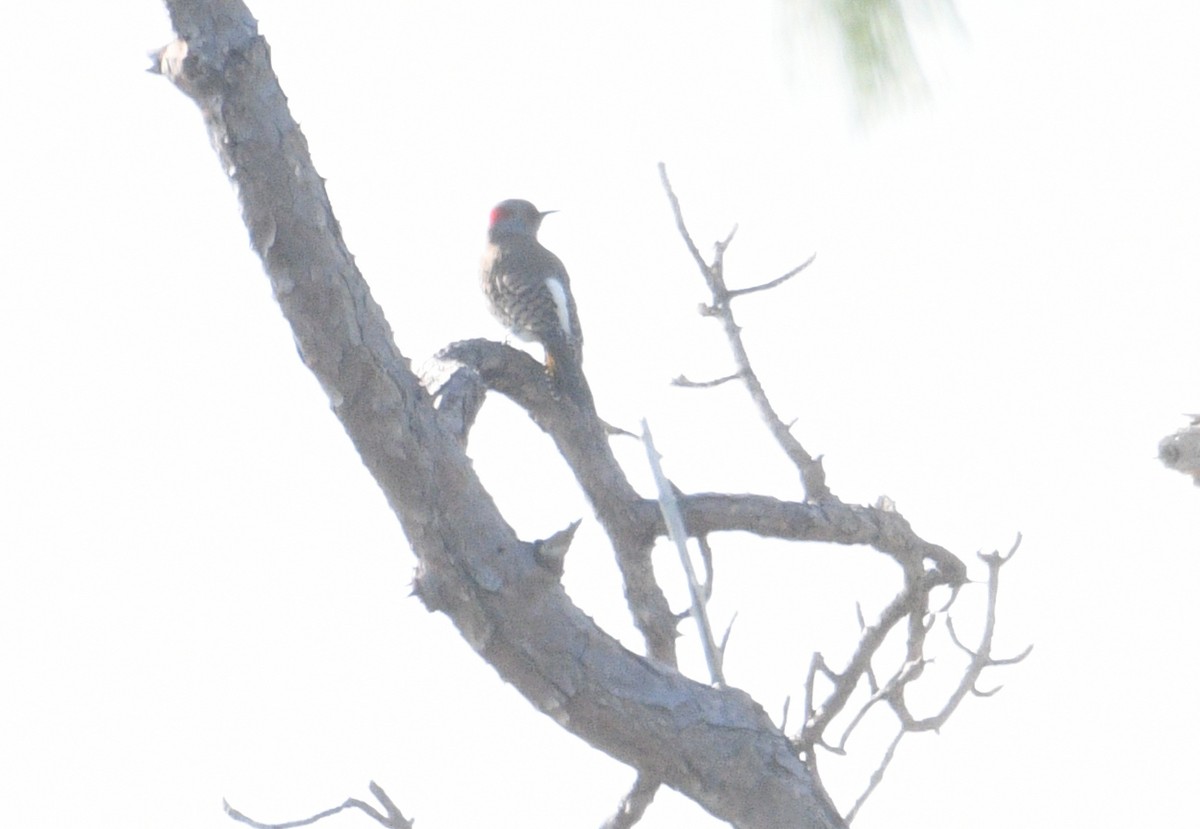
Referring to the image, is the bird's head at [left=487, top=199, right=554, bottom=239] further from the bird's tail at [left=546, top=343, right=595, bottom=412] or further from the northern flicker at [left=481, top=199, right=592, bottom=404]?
the bird's tail at [left=546, top=343, right=595, bottom=412]

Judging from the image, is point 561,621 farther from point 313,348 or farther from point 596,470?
point 596,470

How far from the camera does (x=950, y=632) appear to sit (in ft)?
15.0

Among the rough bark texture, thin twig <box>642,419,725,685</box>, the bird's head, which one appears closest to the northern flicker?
the bird's head

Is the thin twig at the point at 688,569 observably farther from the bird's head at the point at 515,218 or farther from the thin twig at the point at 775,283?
the bird's head at the point at 515,218

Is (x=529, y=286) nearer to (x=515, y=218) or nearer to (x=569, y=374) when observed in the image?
(x=515, y=218)

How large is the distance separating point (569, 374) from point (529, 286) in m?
2.06

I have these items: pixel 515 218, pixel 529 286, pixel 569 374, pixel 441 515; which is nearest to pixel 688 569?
pixel 441 515

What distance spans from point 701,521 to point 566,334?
2220mm

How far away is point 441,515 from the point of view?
3.58 metres

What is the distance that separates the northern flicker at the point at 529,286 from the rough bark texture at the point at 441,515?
2.12m

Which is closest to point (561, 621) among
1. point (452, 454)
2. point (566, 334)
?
point (452, 454)

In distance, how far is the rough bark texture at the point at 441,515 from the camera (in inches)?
137

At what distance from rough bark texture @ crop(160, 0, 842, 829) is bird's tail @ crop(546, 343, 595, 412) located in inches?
50.1

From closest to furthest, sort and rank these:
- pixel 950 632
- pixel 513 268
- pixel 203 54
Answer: pixel 203 54
pixel 950 632
pixel 513 268
